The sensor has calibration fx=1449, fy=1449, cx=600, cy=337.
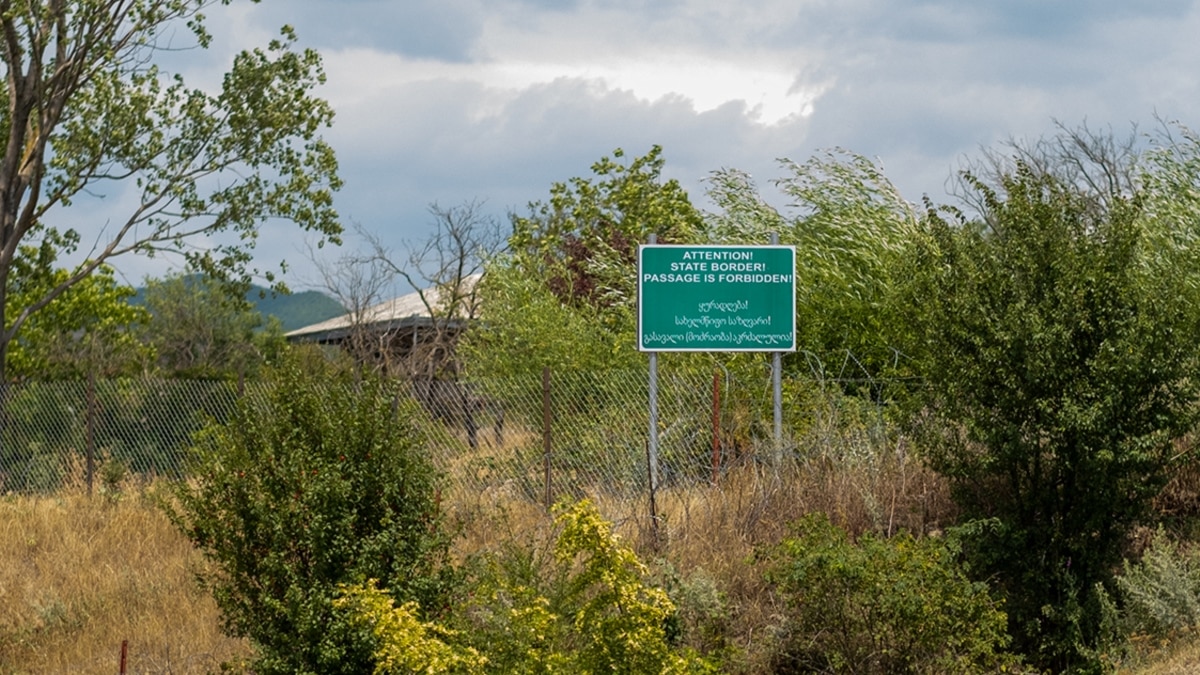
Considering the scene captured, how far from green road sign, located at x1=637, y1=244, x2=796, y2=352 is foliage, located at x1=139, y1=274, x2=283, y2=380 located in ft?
108

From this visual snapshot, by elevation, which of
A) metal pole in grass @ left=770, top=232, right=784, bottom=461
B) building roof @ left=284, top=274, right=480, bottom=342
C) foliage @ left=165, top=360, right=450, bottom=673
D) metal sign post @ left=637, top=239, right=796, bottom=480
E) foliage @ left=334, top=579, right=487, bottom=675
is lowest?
foliage @ left=334, top=579, right=487, bottom=675

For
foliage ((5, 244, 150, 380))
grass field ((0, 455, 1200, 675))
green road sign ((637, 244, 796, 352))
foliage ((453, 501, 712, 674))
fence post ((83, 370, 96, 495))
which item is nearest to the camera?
foliage ((453, 501, 712, 674))

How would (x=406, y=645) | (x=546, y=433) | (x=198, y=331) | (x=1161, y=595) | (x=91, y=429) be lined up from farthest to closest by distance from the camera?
(x=198, y=331) → (x=91, y=429) → (x=546, y=433) → (x=1161, y=595) → (x=406, y=645)

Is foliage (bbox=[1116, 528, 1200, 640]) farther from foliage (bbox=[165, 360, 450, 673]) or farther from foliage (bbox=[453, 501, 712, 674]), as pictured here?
foliage (bbox=[165, 360, 450, 673])

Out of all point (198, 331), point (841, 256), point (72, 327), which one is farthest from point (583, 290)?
point (198, 331)

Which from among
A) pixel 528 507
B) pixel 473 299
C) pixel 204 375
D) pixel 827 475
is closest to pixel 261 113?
pixel 204 375

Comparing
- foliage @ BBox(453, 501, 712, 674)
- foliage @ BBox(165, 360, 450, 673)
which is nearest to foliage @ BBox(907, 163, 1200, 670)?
foliage @ BBox(453, 501, 712, 674)

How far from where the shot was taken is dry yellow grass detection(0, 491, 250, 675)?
12.0 metres

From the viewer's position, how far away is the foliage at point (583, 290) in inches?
727

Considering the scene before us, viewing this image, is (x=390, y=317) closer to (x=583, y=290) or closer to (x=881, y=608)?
(x=583, y=290)

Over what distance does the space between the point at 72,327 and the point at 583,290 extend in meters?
16.1

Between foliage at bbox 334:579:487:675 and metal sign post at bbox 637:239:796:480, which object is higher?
metal sign post at bbox 637:239:796:480

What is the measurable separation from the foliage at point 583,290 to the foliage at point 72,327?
33.7 ft

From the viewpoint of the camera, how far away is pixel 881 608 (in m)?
9.89
